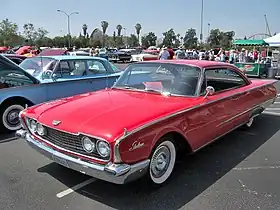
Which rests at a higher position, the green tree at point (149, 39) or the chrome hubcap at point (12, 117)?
the green tree at point (149, 39)

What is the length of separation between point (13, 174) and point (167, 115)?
2.19 metres

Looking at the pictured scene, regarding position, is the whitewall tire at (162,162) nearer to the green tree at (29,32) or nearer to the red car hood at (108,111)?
the red car hood at (108,111)

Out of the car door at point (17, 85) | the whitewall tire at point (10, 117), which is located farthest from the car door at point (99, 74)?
the whitewall tire at point (10, 117)

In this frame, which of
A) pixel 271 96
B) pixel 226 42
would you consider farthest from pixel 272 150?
pixel 226 42

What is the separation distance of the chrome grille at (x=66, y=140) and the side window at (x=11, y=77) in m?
2.71

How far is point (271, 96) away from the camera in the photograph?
6617 mm

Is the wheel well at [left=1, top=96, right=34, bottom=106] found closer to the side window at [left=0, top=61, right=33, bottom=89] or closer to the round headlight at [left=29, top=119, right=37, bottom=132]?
the side window at [left=0, top=61, right=33, bottom=89]

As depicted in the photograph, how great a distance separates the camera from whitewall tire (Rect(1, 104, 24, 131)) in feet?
19.0

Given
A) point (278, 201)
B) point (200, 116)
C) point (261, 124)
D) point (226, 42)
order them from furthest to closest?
point (226, 42) → point (261, 124) → point (200, 116) → point (278, 201)

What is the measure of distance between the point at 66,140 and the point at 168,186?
4.36ft

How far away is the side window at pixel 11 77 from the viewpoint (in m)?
5.76

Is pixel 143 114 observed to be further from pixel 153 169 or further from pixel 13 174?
pixel 13 174

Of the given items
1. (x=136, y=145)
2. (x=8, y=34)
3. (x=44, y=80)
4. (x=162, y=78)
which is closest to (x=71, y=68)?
(x=44, y=80)

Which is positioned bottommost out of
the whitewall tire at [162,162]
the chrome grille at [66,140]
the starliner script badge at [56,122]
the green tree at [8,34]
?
the whitewall tire at [162,162]
